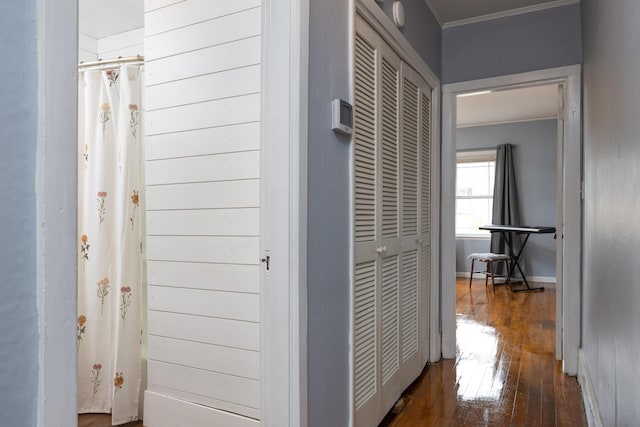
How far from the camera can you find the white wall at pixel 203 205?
1871mm

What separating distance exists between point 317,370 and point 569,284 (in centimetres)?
219

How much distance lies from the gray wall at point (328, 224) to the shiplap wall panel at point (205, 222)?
42cm

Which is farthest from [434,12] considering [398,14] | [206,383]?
[206,383]

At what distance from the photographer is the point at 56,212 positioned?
68cm

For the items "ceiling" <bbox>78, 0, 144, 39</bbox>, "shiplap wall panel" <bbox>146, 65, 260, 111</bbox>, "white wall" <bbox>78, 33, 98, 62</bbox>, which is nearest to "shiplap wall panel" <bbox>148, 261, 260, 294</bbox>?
"shiplap wall panel" <bbox>146, 65, 260, 111</bbox>

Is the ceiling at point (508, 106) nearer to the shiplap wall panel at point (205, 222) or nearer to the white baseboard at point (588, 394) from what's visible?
the white baseboard at point (588, 394)

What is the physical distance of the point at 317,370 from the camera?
1.49 meters

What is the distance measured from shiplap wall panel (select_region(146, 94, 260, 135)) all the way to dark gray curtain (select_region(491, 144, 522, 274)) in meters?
5.53

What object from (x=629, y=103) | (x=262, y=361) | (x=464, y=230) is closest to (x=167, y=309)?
(x=262, y=361)

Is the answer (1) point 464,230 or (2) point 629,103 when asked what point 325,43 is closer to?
(2) point 629,103

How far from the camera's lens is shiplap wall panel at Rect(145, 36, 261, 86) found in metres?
1.86

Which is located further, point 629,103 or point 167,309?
point 167,309

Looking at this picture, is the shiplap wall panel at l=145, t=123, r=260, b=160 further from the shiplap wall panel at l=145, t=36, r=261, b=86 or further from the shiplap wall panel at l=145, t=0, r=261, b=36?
the shiplap wall panel at l=145, t=0, r=261, b=36

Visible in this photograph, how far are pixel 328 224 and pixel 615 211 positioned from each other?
98cm
